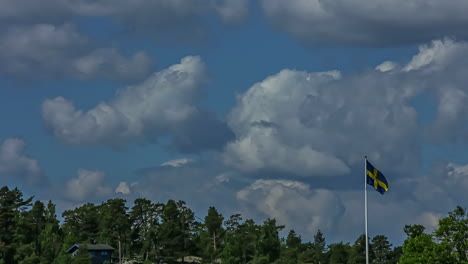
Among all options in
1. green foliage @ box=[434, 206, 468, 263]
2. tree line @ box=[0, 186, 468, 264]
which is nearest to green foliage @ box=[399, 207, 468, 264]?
green foliage @ box=[434, 206, 468, 263]

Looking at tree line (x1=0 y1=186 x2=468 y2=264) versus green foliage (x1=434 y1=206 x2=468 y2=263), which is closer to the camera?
green foliage (x1=434 y1=206 x2=468 y2=263)

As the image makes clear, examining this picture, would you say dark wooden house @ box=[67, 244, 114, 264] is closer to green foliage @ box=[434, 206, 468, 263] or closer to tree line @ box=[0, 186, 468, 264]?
tree line @ box=[0, 186, 468, 264]

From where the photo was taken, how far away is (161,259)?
18325 cm

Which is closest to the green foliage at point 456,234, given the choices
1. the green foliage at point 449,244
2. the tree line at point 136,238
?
the green foliage at point 449,244

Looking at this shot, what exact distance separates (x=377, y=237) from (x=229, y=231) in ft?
111

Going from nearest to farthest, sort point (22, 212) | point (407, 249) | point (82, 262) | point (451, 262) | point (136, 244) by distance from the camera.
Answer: point (451, 262)
point (407, 249)
point (82, 262)
point (22, 212)
point (136, 244)

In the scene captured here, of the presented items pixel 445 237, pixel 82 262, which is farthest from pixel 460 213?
pixel 82 262

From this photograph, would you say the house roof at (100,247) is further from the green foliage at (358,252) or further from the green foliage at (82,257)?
the green foliage at (358,252)

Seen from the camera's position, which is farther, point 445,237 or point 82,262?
point 82,262

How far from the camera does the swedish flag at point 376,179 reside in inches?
3061

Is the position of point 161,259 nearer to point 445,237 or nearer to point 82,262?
point 82,262

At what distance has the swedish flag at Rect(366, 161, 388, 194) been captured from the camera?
77.8 metres

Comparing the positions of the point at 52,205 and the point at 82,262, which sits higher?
the point at 52,205

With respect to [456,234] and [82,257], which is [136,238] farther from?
[456,234]
